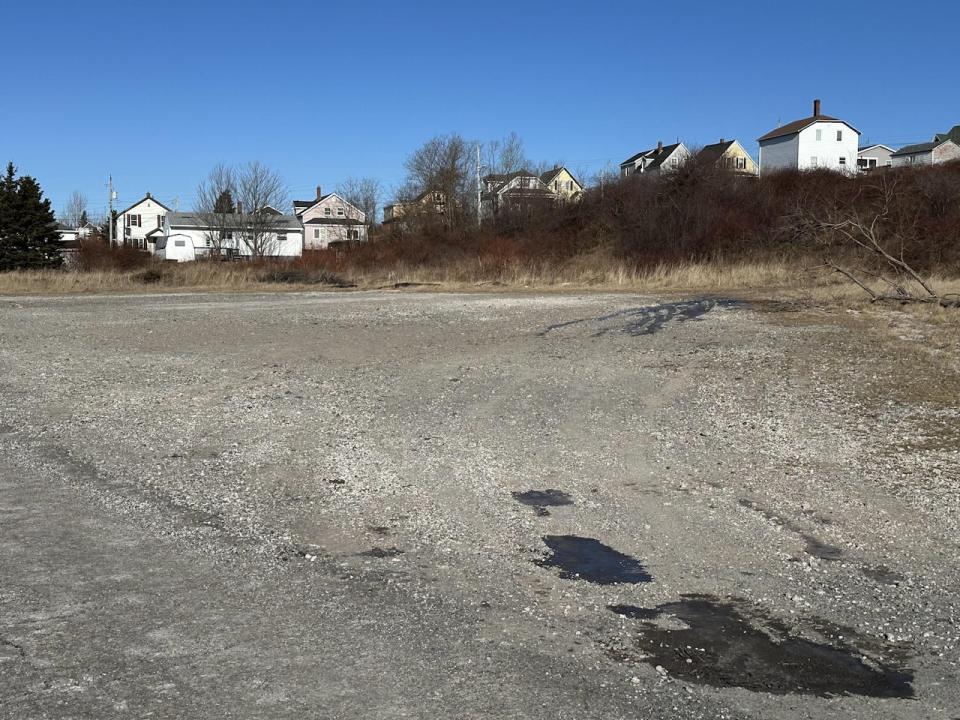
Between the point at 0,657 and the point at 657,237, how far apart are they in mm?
44246

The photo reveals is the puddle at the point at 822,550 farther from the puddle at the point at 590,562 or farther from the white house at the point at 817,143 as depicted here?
the white house at the point at 817,143

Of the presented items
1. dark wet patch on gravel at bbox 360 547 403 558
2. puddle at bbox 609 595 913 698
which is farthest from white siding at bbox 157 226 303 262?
puddle at bbox 609 595 913 698

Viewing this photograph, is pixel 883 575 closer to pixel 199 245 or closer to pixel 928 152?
pixel 199 245

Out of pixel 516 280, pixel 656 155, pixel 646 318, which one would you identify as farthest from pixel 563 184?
pixel 646 318

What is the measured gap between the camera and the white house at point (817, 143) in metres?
75.1

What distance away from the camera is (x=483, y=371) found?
1180 cm

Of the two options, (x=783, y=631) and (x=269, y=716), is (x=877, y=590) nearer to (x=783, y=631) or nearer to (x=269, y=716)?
(x=783, y=631)

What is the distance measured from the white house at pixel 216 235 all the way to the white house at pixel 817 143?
43.1 meters

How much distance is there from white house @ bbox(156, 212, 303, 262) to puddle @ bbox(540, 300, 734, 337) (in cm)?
6305

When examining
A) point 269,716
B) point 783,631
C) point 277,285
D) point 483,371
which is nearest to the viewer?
point 269,716

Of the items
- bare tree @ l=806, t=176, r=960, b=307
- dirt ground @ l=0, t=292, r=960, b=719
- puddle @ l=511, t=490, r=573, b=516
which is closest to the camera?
dirt ground @ l=0, t=292, r=960, b=719

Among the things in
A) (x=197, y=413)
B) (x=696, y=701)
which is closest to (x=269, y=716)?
(x=696, y=701)

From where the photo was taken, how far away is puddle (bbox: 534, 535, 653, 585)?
5.00 metres

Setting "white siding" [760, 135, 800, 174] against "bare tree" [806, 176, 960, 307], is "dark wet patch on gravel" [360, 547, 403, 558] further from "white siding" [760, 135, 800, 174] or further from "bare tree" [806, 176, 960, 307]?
"white siding" [760, 135, 800, 174]
